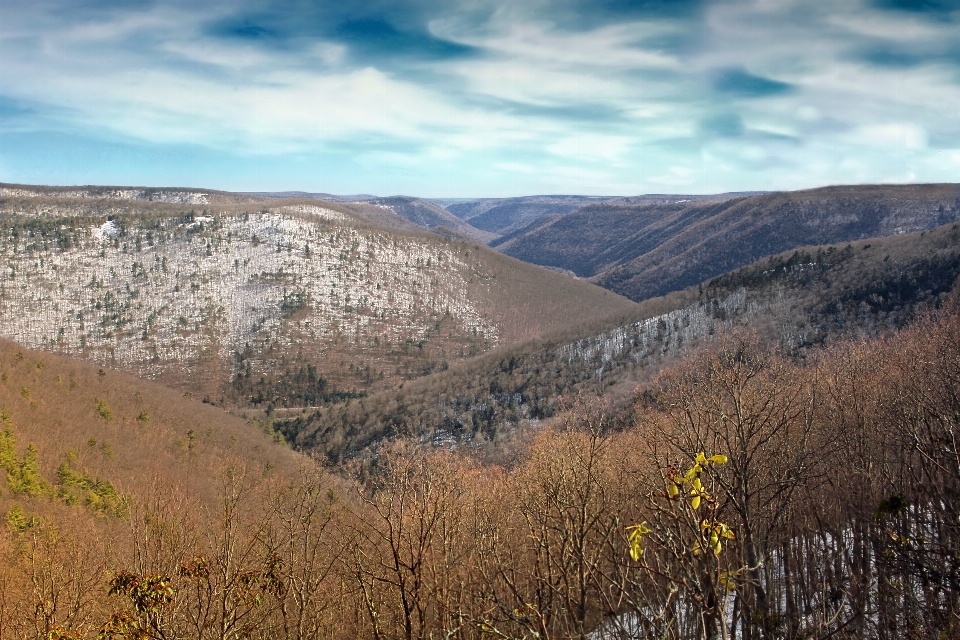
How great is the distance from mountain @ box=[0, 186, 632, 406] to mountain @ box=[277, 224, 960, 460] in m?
38.2

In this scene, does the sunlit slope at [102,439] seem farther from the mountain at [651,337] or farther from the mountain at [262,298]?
Result: the mountain at [262,298]

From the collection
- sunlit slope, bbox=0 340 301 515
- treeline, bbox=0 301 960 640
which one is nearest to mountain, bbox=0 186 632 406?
sunlit slope, bbox=0 340 301 515

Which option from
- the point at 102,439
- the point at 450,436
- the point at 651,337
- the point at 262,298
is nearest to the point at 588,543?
the point at 102,439

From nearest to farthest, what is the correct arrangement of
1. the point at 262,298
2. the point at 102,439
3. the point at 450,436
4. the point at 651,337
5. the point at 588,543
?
the point at 588,543, the point at 102,439, the point at 450,436, the point at 651,337, the point at 262,298

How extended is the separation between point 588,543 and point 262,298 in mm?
139758

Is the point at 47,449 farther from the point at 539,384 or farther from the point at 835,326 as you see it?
the point at 835,326

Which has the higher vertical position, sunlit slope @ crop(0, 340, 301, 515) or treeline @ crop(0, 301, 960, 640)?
treeline @ crop(0, 301, 960, 640)

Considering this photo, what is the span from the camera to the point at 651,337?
242ft

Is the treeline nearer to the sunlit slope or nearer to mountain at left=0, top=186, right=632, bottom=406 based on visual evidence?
the sunlit slope

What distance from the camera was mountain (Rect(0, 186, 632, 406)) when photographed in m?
122

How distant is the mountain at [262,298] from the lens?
121750mm

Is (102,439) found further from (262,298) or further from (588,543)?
(262,298)

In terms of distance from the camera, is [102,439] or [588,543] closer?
[588,543]

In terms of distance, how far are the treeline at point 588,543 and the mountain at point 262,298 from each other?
9790 centimetres
